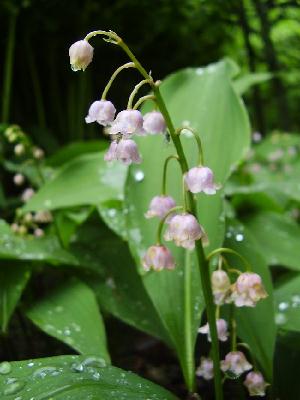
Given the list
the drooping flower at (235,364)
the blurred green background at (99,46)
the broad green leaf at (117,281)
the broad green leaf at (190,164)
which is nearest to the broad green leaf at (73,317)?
the broad green leaf at (117,281)

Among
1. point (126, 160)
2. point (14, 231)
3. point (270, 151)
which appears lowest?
point (270, 151)

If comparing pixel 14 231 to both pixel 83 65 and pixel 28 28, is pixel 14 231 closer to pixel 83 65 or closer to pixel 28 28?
pixel 83 65

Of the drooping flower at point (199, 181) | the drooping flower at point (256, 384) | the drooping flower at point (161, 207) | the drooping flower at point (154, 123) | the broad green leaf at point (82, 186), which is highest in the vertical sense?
the drooping flower at point (154, 123)

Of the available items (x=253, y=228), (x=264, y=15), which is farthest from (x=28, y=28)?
(x=253, y=228)

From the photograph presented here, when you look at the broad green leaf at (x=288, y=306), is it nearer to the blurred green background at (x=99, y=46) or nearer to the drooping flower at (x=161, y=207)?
the drooping flower at (x=161, y=207)

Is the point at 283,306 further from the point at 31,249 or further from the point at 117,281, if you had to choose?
the point at 31,249

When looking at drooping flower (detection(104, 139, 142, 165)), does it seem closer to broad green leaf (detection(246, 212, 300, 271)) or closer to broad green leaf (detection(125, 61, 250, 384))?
broad green leaf (detection(125, 61, 250, 384))

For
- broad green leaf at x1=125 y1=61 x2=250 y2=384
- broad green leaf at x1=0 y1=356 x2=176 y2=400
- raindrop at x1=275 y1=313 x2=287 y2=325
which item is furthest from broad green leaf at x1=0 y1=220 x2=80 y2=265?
raindrop at x1=275 y1=313 x2=287 y2=325
